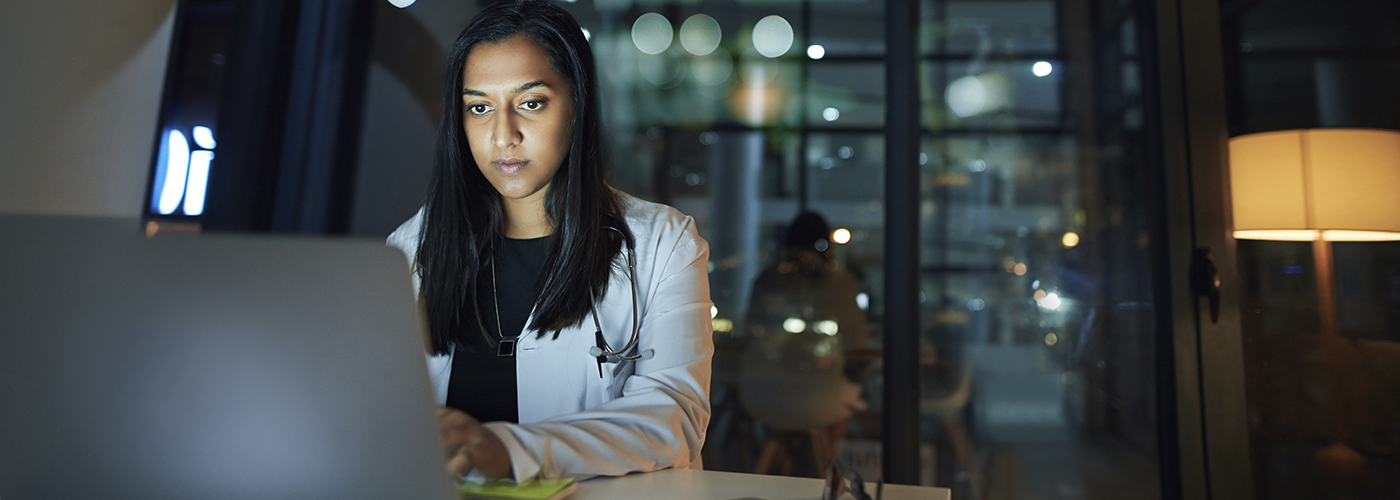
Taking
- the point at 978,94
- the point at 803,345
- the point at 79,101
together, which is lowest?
the point at 803,345

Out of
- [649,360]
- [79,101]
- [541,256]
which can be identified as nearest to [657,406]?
[649,360]

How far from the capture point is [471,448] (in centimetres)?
79

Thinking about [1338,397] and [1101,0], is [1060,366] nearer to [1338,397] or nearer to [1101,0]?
[1338,397]

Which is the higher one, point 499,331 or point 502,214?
point 502,214

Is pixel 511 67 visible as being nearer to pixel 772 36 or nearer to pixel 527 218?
pixel 527 218

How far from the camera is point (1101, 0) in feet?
8.89

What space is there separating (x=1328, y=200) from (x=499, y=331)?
2.22 m

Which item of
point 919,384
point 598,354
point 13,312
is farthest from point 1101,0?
point 13,312

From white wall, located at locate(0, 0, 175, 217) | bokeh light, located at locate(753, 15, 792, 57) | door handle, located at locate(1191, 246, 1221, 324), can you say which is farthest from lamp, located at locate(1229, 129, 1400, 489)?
white wall, located at locate(0, 0, 175, 217)

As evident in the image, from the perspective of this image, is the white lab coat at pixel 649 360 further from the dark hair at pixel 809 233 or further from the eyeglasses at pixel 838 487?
the dark hair at pixel 809 233

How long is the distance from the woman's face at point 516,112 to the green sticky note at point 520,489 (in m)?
0.60

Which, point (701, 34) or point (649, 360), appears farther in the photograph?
point (701, 34)

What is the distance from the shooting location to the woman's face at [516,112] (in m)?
1.28

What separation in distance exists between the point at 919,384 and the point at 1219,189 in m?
1.14
